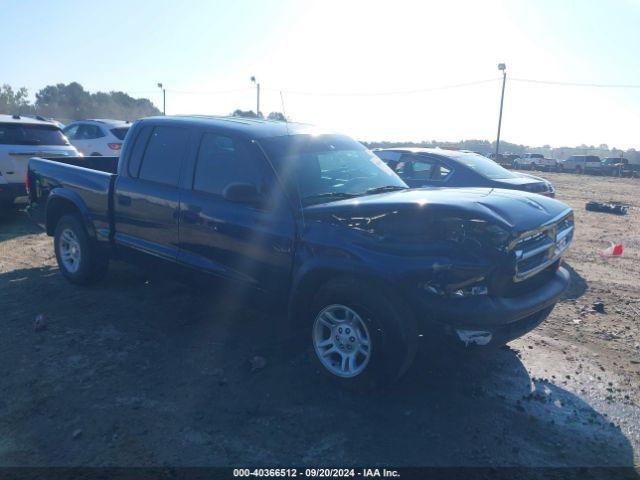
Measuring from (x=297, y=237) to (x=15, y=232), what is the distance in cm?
718

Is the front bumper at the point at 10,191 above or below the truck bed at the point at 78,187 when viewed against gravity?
below

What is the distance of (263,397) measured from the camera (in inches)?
155

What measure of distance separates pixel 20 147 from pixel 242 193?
725 cm

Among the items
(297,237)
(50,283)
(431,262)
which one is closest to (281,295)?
(297,237)

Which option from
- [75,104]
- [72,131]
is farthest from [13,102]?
[72,131]

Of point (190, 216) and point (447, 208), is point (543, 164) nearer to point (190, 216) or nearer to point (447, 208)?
point (190, 216)

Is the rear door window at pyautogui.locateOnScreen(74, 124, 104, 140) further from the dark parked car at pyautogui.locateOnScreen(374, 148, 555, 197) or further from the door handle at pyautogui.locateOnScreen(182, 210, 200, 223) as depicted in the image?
the door handle at pyautogui.locateOnScreen(182, 210, 200, 223)

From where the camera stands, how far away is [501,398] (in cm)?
398

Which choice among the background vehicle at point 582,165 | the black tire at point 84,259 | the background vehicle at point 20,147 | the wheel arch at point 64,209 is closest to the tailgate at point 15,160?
the background vehicle at point 20,147

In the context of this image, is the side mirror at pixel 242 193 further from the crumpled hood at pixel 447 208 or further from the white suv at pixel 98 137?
the white suv at pixel 98 137

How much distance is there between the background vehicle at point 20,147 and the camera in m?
9.27

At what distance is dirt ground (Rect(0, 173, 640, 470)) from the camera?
3.31m

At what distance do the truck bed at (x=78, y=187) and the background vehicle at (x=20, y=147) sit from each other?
9.00 feet

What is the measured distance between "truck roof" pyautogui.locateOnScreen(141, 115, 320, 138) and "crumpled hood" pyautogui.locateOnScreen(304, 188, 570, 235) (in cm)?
100
